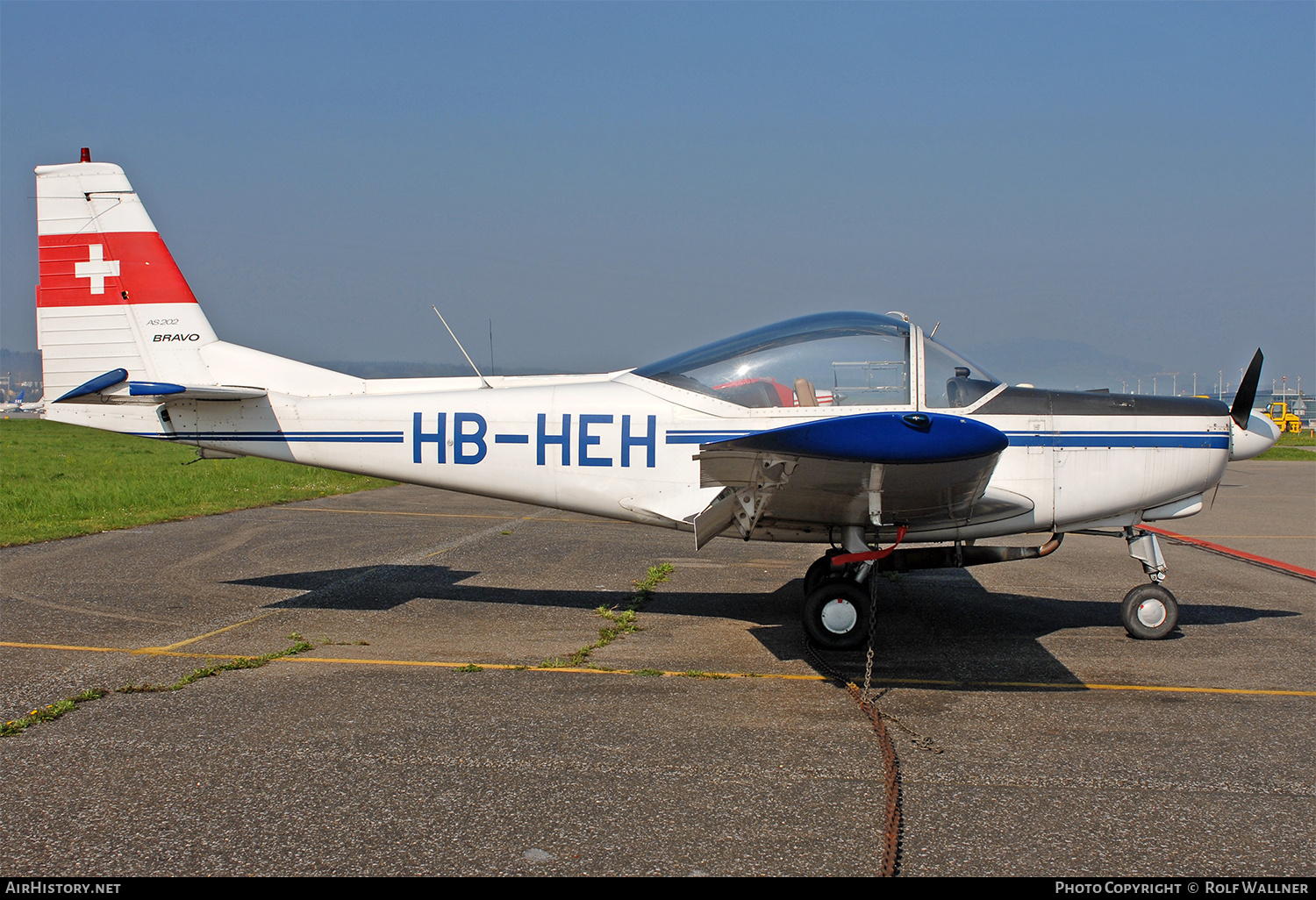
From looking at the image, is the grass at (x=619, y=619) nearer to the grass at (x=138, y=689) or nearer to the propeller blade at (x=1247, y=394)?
the grass at (x=138, y=689)

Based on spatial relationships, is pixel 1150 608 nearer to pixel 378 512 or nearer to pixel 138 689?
pixel 138 689

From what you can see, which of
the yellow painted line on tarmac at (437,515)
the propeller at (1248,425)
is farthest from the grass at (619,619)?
the propeller at (1248,425)

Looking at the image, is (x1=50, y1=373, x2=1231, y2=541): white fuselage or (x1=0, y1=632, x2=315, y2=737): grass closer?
(x1=0, y1=632, x2=315, y2=737): grass

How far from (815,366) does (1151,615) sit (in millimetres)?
2928

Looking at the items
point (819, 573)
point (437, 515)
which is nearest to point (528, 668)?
point (819, 573)

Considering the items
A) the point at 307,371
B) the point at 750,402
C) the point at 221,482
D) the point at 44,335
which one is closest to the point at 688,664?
the point at 750,402

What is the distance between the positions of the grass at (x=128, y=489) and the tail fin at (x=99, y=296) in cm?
74

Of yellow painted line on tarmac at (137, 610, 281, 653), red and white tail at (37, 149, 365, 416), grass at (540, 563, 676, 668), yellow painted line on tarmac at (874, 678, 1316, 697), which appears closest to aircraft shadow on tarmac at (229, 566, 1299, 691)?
yellow painted line on tarmac at (874, 678, 1316, 697)

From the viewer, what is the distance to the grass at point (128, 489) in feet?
37.9

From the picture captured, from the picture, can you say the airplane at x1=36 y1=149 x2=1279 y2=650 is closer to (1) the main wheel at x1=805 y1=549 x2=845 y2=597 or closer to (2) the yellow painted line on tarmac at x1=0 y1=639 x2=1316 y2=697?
(1) the main wheel at x1=805 y1=549 x2=845 y2=597

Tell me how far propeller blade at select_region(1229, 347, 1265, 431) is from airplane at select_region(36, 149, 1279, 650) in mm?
15

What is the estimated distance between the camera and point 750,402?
6.16 meters

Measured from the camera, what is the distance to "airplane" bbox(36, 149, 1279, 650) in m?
5.93

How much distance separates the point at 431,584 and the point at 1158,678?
5.72 metres
